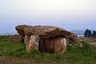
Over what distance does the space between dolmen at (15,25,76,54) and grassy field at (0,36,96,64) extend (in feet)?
1.82

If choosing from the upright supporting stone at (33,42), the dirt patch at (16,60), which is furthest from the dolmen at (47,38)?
the dirt patch at (16,60)

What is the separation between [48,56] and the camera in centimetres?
2027

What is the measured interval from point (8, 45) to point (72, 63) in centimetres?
792

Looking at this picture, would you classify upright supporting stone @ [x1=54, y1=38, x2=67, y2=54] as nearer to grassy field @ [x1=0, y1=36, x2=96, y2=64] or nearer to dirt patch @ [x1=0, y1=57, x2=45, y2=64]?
grassy field @ [x1=0, y1=36, x2=96, y2=64]

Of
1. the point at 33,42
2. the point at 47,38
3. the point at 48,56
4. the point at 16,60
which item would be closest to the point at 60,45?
the point at 47,38

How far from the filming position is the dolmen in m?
21.7

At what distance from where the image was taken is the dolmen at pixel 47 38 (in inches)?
856

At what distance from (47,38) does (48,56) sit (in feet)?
8.60

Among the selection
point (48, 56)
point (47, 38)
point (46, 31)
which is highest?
point (46, 31)

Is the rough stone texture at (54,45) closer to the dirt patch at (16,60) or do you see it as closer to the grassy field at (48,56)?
the grassy field at (48,56)

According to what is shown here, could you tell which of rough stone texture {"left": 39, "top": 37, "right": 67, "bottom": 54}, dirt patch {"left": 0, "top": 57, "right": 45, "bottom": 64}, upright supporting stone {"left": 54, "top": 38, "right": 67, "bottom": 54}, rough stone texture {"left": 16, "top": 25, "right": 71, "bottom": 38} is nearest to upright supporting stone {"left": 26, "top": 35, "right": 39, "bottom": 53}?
rough stone texture {"left": 16, "top": 25, "right": 71, "bottom": 38}

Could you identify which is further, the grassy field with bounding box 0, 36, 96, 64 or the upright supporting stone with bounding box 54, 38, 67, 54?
the upright supporting stone with bounding box 54, 38, 67, 54

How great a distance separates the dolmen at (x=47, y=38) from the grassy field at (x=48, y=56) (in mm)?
554

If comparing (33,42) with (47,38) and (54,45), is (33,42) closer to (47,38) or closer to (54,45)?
(47,38)
